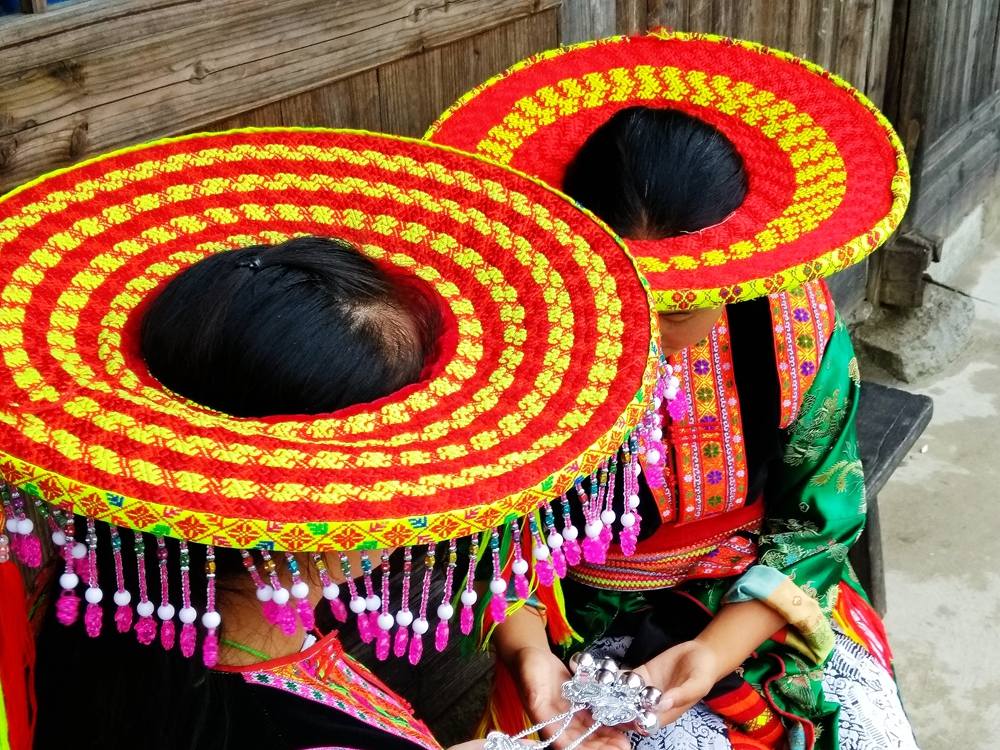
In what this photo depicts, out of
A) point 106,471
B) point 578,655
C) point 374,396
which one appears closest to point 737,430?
point 578,655

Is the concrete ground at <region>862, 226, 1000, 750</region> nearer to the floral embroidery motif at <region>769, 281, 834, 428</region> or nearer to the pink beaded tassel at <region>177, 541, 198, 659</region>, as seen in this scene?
the floral embroidery motif at <region>769, 281, 834, 428</region>

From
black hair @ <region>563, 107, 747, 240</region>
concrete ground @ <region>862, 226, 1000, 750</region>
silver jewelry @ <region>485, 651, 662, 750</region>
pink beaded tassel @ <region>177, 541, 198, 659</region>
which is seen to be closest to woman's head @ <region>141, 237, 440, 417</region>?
pink beaded tassel @ <region>177, 541, 198, 659</region>

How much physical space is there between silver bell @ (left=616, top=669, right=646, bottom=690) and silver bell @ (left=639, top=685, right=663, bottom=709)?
0.04 ft

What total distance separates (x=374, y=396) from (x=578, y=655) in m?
0.81

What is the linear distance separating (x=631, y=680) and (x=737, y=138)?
2.53 feet

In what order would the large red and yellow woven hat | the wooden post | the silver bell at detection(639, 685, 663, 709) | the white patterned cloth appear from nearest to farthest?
the large red and yellow woven hat, the silver bell at detection(639, 685, 663, 709), the white patterned cloth, the wooden post

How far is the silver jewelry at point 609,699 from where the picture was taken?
52.8 inches

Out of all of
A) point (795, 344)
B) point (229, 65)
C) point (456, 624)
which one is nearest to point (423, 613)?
point (795, 344)

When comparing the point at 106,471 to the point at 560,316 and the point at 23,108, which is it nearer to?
the point at 560,316

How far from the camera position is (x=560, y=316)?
3.10ft

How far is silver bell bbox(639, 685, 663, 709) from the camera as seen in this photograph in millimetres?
1368

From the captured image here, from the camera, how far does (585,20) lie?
7.02ft

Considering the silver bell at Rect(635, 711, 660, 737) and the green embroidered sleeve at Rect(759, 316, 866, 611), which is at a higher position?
the green embroidered sleeve at Rect(759, 316, 866, 611)

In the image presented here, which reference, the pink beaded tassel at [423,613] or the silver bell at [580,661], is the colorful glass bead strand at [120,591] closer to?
the pink beaded tassel at [423,613]
